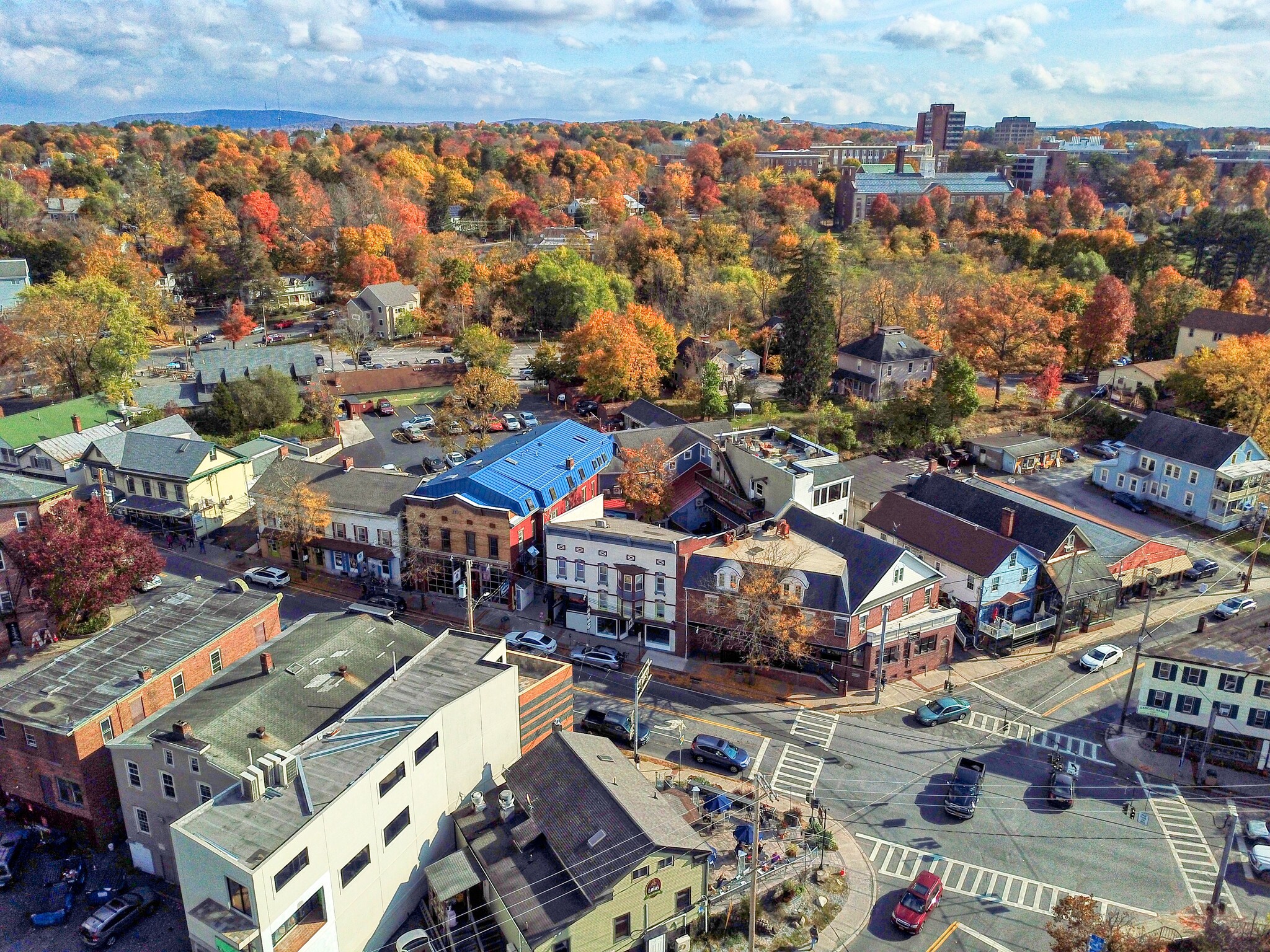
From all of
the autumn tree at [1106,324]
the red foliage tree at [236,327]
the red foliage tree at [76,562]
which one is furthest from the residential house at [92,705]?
the autumn tree at [1106,324]

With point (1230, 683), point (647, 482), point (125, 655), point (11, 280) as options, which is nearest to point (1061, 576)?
point (1230, 683)

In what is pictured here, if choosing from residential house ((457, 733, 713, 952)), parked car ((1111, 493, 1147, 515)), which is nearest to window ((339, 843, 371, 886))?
residential house ((457, 733, 713, 952))

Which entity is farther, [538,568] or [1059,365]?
[1059,365]

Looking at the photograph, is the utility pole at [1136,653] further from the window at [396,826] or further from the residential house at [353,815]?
the window at [396,826]

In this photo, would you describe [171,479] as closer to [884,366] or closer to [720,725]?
[720,725]

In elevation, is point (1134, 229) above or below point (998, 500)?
above

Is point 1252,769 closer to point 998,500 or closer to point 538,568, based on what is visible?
point 998,500

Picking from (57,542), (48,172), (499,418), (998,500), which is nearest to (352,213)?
(48,172)
